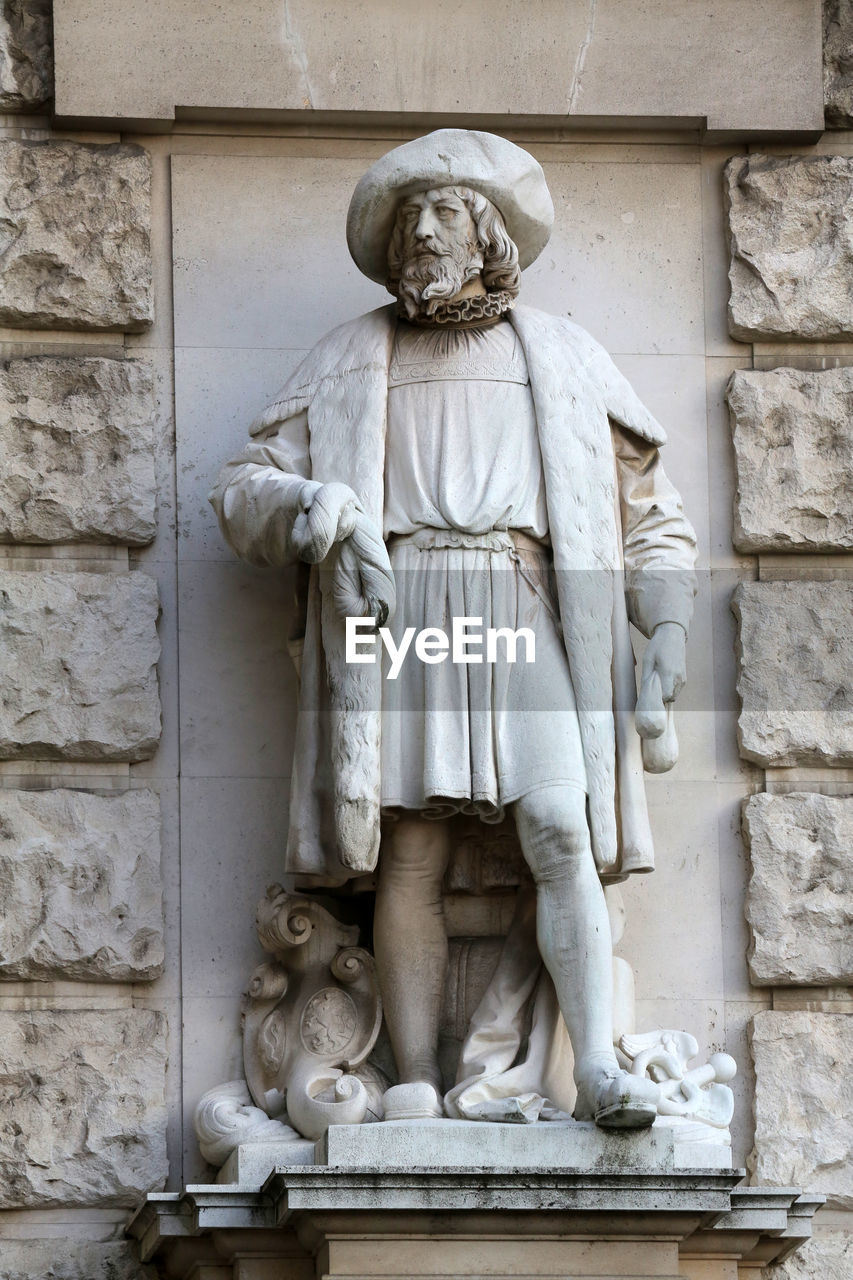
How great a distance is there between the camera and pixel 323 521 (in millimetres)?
6648

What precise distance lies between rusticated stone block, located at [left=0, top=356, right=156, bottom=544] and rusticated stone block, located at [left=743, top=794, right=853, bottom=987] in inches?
67.1

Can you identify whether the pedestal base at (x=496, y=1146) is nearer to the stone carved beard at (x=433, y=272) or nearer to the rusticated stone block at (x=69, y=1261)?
the rusticated stone block at (x=69, y=1261)

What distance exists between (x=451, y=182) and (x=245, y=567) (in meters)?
1.13

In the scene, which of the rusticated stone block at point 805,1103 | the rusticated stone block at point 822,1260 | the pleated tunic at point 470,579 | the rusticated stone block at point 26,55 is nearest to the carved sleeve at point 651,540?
the pleated tunic at point 470,579

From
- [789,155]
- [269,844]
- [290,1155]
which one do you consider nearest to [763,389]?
[789,155]

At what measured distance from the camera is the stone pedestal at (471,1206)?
6309mm

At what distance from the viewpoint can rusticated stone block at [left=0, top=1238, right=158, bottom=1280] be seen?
273 inches

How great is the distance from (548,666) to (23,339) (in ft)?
5.67

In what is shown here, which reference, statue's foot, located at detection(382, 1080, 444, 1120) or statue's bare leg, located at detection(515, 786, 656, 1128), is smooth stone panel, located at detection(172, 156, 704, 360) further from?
statue's foot, located at detection(382, 1080, 444, 1120)

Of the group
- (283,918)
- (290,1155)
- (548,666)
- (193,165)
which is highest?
(193,165)

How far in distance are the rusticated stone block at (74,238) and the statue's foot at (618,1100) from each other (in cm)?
237

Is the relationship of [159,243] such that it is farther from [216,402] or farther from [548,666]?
[548,666]

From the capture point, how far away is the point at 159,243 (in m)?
7.73

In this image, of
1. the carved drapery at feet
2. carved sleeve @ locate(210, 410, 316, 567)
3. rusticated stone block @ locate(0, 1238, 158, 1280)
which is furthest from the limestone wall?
carved sleeve @ locate(210, 410, 316, 567)
